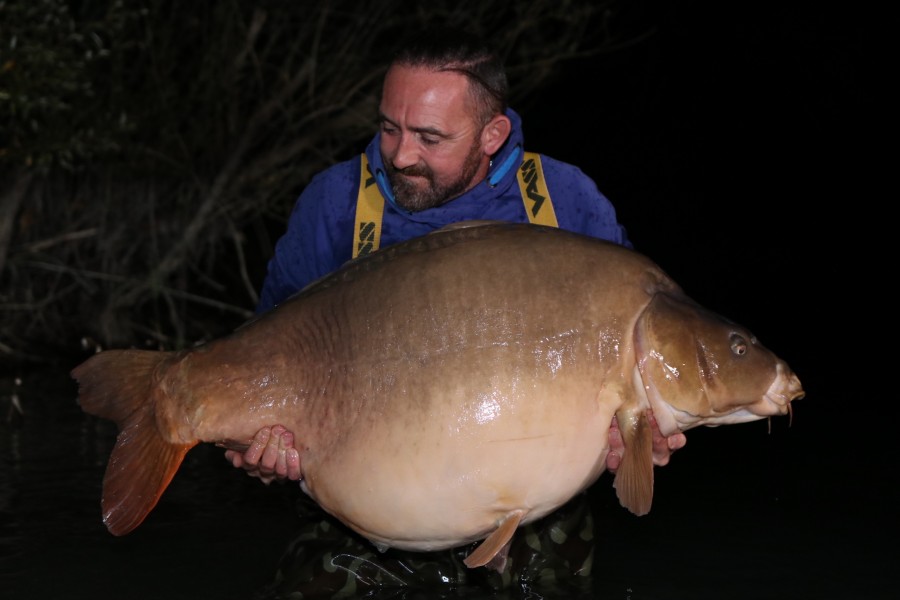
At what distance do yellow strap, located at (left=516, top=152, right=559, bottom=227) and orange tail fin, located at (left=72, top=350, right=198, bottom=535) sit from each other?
108cm

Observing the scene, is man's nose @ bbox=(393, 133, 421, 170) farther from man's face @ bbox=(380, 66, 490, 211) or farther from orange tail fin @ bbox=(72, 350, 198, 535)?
orange tail fin @ bbox=(72, 350, 198, 535)

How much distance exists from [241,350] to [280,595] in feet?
2.77

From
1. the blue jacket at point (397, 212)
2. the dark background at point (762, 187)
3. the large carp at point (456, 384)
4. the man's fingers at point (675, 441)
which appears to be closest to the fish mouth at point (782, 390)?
the large carp at point (456, 384)

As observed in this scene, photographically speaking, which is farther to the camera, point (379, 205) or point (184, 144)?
point (184, 144)

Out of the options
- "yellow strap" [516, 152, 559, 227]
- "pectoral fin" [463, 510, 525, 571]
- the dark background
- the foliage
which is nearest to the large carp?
"pectoral fin" [463, 510, 525, 571]

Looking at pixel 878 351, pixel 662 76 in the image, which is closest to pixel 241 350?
pixel 878 351

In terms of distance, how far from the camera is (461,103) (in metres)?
3.42

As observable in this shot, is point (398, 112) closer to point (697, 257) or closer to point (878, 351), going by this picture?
point (878, 351)

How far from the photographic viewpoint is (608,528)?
4.36 meters

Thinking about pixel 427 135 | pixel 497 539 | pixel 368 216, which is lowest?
pixel 497 539

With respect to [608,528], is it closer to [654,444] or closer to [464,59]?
[654,444]

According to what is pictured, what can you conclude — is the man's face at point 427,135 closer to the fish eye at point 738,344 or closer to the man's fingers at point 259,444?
the man's fingers at point 259,444

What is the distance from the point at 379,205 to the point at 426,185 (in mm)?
173

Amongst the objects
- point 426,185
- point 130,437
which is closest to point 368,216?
point 426,185
